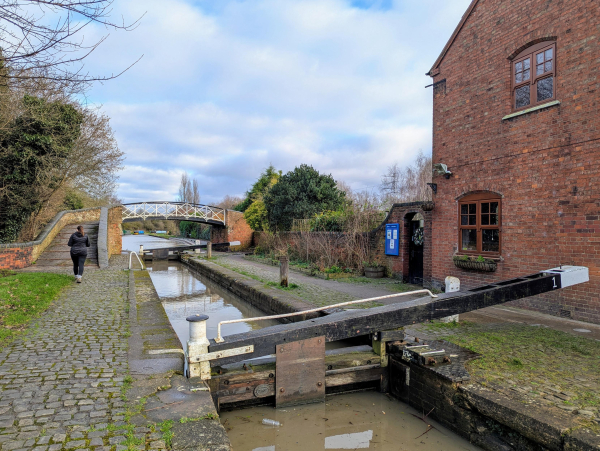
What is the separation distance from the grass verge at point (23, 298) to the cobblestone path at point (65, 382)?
211 millimetres

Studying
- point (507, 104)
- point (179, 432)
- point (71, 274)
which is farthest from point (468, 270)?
point (71, 274)

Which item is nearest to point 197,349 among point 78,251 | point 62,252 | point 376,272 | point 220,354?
point 220,354

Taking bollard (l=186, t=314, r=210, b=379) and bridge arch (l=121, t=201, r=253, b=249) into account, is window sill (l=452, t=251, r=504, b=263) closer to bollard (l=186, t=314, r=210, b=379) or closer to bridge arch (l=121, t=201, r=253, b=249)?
bollard (l=186, t=314, r=210, b=379)

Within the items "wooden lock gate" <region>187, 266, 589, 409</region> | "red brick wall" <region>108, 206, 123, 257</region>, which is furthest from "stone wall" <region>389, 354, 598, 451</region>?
"red brick wall" <region>108, 206, 123, 257</region>

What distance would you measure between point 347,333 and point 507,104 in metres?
6.25

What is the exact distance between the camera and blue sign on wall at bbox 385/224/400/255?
462 inches

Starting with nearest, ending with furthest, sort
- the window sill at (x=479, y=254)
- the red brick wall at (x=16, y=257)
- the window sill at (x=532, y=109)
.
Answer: the window sill at (x=532, y=109) → the window sill at (x=479, y=254) → the red brick wall at (x=16, y=257)

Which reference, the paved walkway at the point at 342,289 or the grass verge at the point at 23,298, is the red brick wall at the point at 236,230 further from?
the grass verge at the point at 23,298

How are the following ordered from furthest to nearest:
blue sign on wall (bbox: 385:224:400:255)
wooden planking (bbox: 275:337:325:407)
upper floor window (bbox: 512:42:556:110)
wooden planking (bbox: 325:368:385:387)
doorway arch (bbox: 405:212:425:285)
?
blue sign on wall (bbox: 385:224:400:255) → doorway arch (bbox: 405:212:425:285) → upper floor window (bbox: 512:42:556:110) → wooden planking (bbox: 325:368:385:387) → wooden planking (bbox: 275:337:325:407)

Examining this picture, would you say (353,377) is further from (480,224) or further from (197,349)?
(480,224)

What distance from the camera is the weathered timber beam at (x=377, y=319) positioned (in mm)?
4320

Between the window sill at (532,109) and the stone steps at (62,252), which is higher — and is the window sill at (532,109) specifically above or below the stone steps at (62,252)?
above

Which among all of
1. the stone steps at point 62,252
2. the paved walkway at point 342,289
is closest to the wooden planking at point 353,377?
the paved walkway at point 342,289

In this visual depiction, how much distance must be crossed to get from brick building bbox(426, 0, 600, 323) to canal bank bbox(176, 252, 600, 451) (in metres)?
3.48
